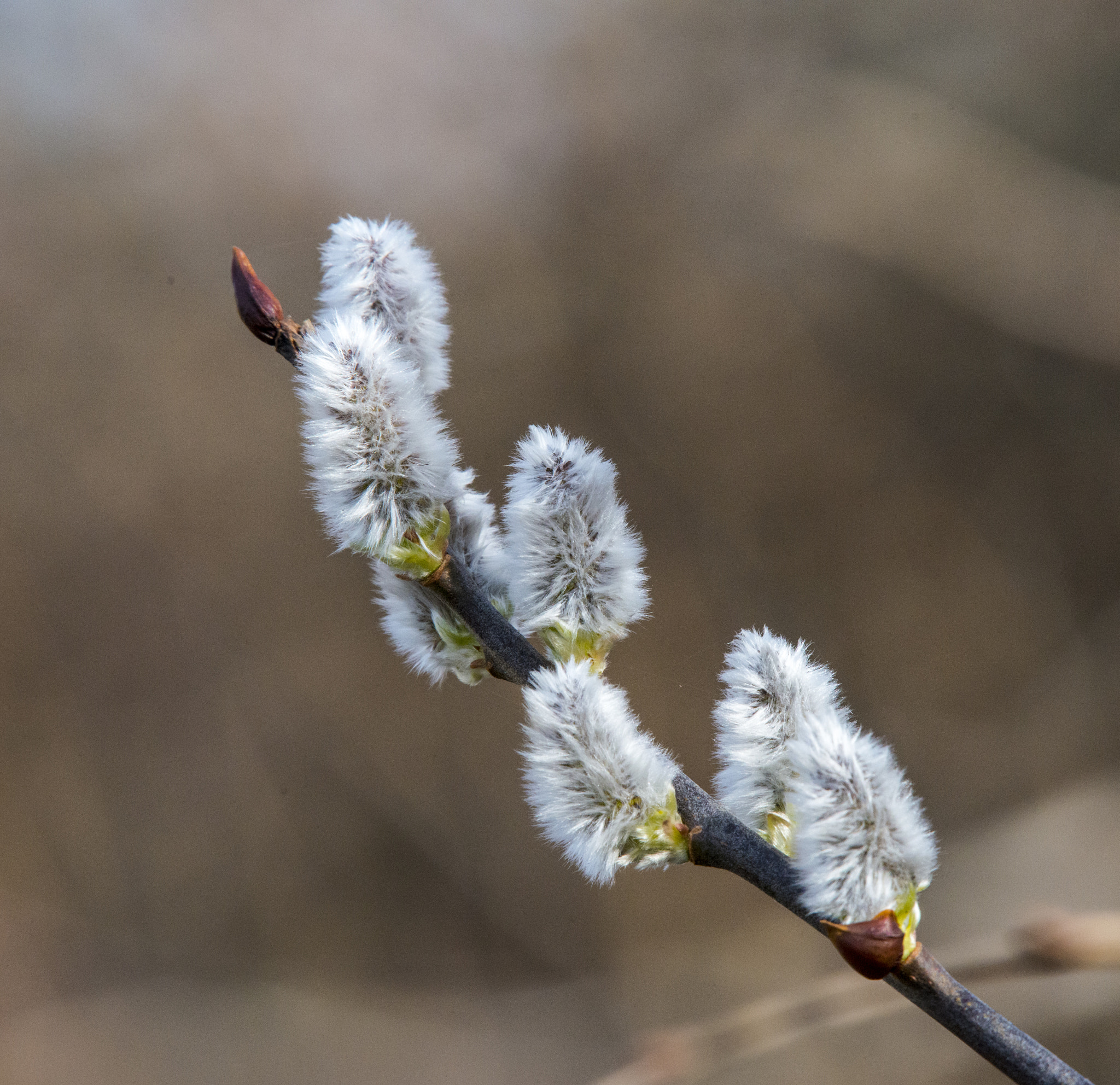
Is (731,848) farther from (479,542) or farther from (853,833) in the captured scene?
(479,542)

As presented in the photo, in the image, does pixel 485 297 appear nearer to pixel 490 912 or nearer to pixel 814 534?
pixel 814 534

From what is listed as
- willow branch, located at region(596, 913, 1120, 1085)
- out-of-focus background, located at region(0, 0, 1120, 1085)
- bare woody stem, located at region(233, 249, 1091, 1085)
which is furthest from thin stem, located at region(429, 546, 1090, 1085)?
out-of-focus background, located at region(0, 0, 1120, 1085)

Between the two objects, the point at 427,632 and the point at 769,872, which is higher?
the point at 427,632

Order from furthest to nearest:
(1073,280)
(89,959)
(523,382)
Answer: (523,382) < (89,959) < (1073,280)

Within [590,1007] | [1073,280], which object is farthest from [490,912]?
[1073,280]

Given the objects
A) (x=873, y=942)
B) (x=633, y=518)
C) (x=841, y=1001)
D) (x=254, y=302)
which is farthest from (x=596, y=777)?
(x=633, y=518)

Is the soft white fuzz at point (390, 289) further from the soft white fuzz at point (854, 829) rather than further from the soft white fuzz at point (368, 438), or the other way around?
the soft white fuzz at point (854, 829)

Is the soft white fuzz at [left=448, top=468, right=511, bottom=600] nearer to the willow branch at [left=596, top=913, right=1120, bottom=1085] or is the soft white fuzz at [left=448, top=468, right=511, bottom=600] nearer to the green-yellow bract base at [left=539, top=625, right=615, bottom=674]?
the green-yellow bract base at [left=539, top=625, right=615, bottom=674]
